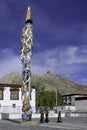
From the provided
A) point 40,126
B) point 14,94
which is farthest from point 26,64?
point 14,94

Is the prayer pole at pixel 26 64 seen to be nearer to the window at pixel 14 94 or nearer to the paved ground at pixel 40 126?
the paved ground at pixel 40 126

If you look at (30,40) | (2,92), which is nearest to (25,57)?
(30,40)

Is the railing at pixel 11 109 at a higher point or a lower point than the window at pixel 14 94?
lower

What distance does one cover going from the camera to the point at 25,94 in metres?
36.2

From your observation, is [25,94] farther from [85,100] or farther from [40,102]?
[40,102]

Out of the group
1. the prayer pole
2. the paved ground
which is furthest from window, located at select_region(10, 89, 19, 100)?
the paved ground

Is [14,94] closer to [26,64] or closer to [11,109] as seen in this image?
[11,109]

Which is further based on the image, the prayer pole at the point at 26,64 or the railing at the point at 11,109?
the railing at the point at 11,109

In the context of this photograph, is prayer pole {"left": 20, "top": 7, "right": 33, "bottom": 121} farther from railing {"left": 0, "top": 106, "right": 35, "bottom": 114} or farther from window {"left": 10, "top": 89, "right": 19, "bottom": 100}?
window {"left": 10, "top": 89, "right": 19, "bottom": 100}

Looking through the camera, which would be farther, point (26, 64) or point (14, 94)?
point (14, 94)

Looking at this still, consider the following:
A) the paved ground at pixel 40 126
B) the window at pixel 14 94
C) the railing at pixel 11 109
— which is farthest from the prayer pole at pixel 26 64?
the window at pixel 14 94

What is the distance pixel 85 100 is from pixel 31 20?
54.9m

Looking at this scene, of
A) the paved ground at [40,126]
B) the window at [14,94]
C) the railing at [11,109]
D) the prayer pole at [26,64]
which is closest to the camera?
the paved ground at [40,126]

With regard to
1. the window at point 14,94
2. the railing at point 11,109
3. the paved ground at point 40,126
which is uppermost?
the window at point 14,94
